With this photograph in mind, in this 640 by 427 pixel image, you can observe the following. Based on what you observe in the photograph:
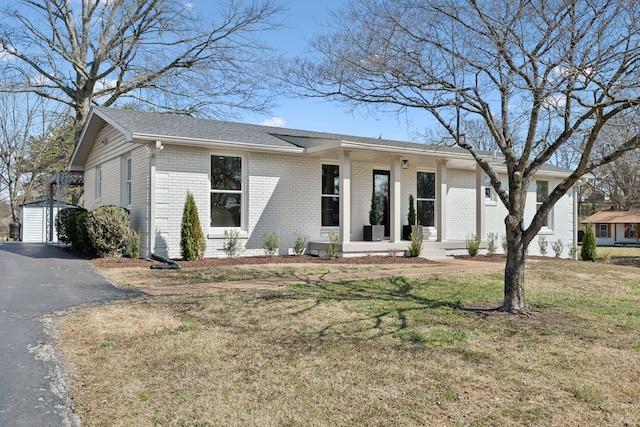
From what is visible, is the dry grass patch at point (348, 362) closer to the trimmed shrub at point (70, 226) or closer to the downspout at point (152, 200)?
the downspout at point (152, 200)

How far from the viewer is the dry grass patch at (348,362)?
3938 mm

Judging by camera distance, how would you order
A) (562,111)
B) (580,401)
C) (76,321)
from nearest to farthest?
(580,401)
(76,321)
(562,111)

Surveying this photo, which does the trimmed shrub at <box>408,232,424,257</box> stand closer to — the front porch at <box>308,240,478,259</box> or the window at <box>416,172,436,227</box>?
the front porch at <box>308,240,478,259</box>

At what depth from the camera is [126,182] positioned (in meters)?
15.1

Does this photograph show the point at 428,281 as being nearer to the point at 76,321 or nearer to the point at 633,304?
the point at 633,304

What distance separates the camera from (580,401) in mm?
4230

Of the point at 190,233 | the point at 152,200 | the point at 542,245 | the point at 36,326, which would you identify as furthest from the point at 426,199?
the point at 36,326

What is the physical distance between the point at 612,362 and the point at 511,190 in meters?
2.91

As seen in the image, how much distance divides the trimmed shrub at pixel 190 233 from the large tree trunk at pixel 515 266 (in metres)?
8.04

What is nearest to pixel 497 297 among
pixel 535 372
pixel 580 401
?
pixel 535 372

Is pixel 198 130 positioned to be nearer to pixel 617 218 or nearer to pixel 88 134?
pixel 88 134

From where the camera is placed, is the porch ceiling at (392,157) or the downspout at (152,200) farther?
the porch ceiling at (392,157)

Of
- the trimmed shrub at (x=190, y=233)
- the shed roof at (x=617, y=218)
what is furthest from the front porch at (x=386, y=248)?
the shed roof at (x=617, y=218)

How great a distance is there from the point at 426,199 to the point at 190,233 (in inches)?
351
